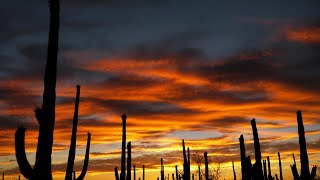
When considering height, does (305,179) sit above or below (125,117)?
below

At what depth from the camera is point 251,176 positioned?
16312 mm

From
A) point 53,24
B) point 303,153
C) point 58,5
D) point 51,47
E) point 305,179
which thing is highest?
point 58,5

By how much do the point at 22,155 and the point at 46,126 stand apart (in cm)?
67

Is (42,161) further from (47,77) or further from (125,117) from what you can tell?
(125,117)

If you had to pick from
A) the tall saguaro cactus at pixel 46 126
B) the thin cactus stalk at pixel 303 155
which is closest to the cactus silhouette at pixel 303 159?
the thin cactus stalk at pixel 303 155

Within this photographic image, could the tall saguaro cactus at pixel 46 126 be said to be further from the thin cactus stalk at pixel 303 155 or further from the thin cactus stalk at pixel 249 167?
the thin cactus stalk at pixel 303 155

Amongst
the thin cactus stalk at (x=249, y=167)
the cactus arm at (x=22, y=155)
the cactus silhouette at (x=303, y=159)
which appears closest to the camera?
the cactus arm at (x=22, y=155)

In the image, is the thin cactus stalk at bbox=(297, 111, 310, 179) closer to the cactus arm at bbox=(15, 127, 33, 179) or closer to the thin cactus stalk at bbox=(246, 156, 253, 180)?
the thin cactus stalk at bbox=(246, 156, 253, 180)

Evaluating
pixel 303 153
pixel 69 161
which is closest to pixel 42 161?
pixel 303 153

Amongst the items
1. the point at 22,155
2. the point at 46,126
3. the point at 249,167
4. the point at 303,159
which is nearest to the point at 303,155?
the point at 303,159

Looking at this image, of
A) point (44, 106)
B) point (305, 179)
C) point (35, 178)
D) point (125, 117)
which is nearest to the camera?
point (35, 178)

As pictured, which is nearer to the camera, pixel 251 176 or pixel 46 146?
pixel 46 146

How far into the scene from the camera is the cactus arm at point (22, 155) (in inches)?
238

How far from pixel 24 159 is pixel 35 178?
15.9 inches
